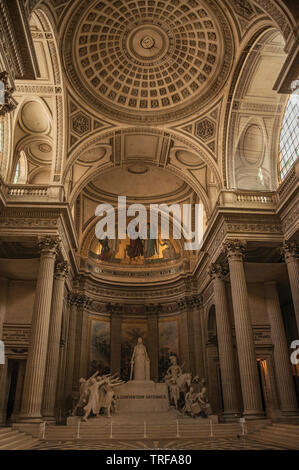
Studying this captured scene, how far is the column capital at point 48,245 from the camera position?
15250 millimetres

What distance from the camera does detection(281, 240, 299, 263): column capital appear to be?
49.1 feet

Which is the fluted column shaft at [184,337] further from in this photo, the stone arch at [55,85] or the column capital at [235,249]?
the stone arch at [55,85]

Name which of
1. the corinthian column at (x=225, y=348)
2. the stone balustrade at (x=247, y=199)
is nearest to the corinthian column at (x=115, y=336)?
the corinthian column at (x=225, y=348)

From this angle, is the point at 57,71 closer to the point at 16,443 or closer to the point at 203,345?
the point at 16,443

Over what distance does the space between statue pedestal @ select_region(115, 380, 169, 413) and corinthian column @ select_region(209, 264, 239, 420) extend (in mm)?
2687

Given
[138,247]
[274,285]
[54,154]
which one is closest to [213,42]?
[54,154]

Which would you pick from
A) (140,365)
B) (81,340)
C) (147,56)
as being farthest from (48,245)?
(81,340)

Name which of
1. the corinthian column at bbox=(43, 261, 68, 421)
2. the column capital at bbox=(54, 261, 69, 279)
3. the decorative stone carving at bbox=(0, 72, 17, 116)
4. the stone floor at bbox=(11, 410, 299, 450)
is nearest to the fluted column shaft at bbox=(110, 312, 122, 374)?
the corinthian column at bbox=(43, 261, 68, 421)

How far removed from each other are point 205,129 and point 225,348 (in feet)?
34.6

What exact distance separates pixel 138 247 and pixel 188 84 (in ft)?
45.1

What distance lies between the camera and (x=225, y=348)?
16141 millimetres

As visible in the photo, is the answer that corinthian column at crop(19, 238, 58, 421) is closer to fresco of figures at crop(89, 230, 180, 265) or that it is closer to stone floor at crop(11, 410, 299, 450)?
stone floor at crop(11, 410, 299, 450)

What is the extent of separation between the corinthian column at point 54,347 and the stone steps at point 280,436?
319 inches

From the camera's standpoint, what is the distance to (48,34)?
46.8 feet
